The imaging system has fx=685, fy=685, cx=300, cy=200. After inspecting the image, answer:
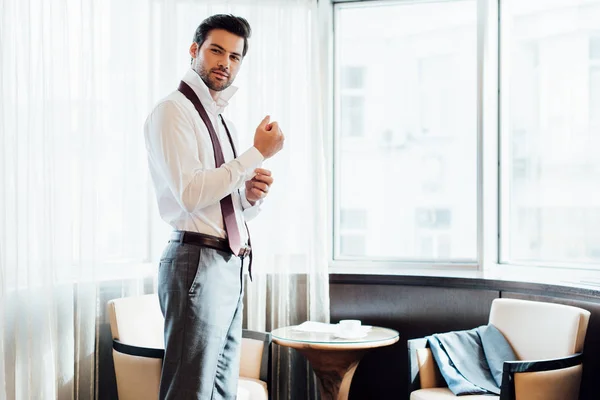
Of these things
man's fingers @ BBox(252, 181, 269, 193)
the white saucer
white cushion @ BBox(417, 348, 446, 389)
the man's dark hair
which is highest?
the man's dark hair

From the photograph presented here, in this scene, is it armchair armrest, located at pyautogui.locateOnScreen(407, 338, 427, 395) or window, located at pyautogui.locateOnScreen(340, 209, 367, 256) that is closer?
armchair armrest, located at pyautogui.locateOnScreen(407, 338, 427, 395)

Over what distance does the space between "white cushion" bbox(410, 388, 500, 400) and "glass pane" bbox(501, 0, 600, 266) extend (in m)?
0.98

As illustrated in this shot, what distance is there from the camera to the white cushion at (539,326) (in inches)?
105

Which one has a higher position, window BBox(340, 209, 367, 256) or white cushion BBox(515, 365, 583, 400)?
window BBox(340, 209, 367, 256)

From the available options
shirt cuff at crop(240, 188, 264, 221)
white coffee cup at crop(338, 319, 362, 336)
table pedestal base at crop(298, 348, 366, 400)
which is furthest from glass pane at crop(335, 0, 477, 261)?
shirt cuff at crop(240, 188, 264, 221)

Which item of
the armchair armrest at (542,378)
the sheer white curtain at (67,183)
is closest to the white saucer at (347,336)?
the armchair armrest at (542,378)

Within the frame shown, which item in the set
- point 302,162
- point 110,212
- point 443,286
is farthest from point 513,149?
point 110,212

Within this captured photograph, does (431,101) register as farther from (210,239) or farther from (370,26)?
(210,239)

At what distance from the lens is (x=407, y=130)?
149 inches

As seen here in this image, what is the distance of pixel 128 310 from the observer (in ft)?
9.59

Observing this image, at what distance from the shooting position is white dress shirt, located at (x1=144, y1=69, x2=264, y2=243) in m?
1.89

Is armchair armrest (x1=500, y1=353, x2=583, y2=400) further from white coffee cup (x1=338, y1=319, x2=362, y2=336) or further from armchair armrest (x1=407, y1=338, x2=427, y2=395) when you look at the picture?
white coffee cup (x1=338, y1=319, x2=362, y2=336)

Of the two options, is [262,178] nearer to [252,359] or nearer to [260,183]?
[260,183]

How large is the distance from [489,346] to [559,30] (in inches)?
63.5
